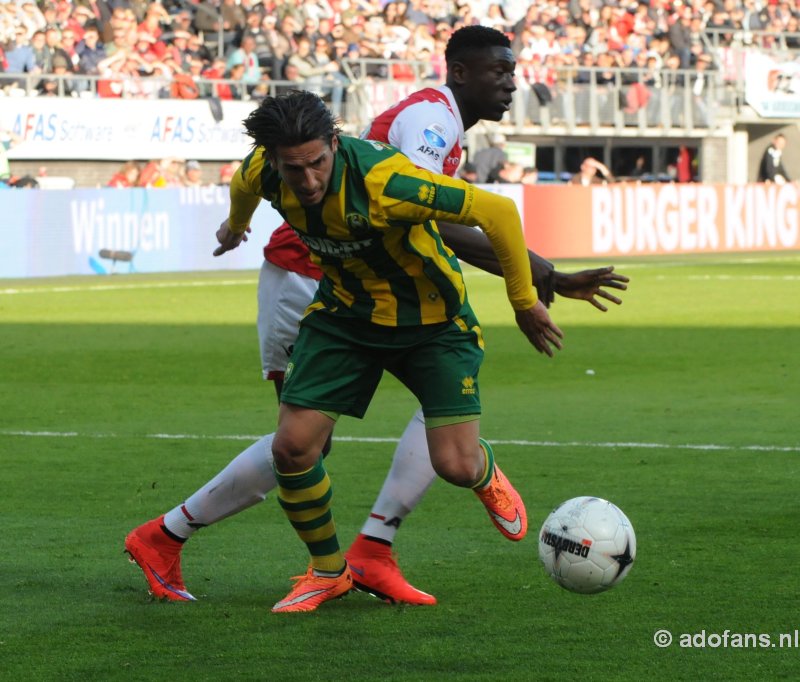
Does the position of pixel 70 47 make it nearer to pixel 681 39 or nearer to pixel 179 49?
pixel 179 49

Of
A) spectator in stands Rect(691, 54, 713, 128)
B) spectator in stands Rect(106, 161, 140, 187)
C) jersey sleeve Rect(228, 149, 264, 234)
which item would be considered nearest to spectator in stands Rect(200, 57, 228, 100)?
spectator in stands Rect(106, 161, 140, 187)

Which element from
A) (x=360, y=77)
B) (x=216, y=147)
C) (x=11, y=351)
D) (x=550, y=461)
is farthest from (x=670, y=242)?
(x=550, y=461)

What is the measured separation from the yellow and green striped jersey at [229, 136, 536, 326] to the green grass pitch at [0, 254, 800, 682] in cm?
100

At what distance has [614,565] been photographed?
5227 mm

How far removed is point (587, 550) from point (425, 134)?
145 centimetres

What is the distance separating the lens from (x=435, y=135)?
17.9 ft

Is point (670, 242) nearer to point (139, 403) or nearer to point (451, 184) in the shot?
point (139, 403)

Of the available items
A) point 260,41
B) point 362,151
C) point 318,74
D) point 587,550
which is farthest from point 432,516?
point 260,41

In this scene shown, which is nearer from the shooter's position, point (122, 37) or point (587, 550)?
point (587, 550)

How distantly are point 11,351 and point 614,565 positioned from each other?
10133mm

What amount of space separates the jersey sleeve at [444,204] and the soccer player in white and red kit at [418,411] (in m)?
0.26

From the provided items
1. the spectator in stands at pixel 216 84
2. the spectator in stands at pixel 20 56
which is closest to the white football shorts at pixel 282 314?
the spectator in stands at pixel 20 56

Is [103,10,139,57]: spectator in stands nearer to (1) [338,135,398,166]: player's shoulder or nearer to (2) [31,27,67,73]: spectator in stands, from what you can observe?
(2) [31,27,67,73]: spectator in stands

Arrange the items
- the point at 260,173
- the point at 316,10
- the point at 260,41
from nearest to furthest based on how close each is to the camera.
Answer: the point at 260,173 → the point at 260,41 → the point at 316,10
